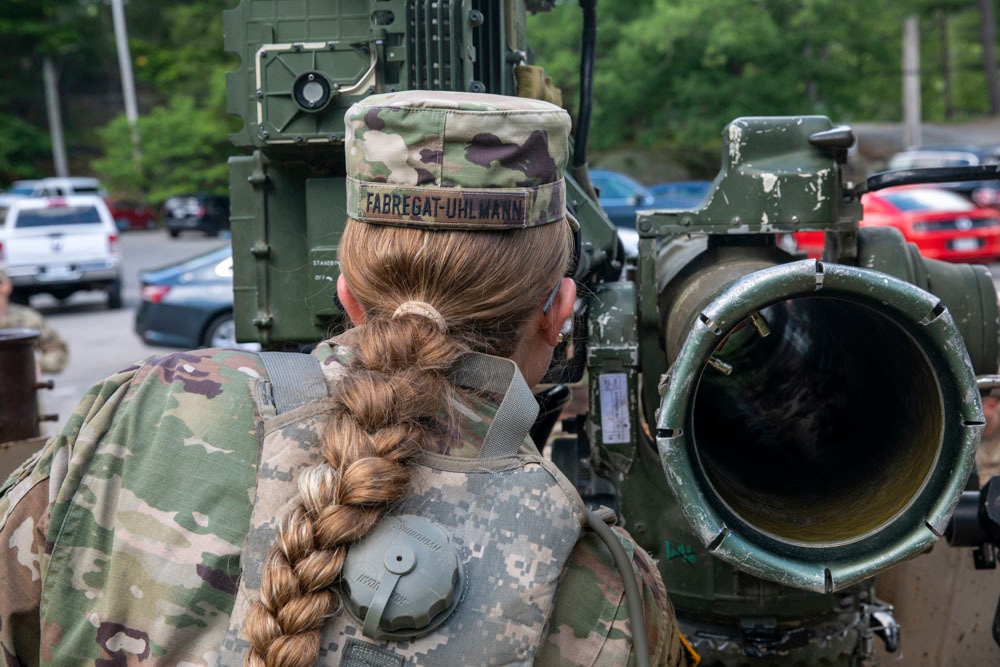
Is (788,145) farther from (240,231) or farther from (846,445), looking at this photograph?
(240,231)

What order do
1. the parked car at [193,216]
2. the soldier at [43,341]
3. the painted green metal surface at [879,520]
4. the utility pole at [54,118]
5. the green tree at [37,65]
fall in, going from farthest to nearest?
the utility pole at [54,118]
the green tree at [37,65]
the parked car at [193,216]
the soldier at [43,341]
the painted green metal surface at [879,520]

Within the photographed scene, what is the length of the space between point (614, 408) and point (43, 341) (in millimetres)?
5648

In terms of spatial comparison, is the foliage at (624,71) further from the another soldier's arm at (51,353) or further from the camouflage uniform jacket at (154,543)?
the camouflage uniform jacket at (154,543)

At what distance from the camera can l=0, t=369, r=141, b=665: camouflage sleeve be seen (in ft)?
4.82

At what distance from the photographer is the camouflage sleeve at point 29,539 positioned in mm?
1468

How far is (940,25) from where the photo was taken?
42.3 metres

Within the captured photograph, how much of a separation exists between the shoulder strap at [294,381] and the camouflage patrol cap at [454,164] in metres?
0.20

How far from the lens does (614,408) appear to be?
8.95 feet

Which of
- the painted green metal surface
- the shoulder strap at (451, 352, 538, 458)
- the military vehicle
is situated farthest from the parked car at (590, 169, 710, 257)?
the shoulder strap at (451, 352, 538, 458)

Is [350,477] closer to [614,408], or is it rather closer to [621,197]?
[614,408]

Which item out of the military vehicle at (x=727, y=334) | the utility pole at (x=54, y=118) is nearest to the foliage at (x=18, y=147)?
the utility pole at (x=54, y=118)

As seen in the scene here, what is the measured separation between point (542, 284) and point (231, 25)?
2.01 metres

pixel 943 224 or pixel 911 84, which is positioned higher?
pixel 911 84

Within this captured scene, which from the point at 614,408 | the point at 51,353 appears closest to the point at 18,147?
the point at 51,353
